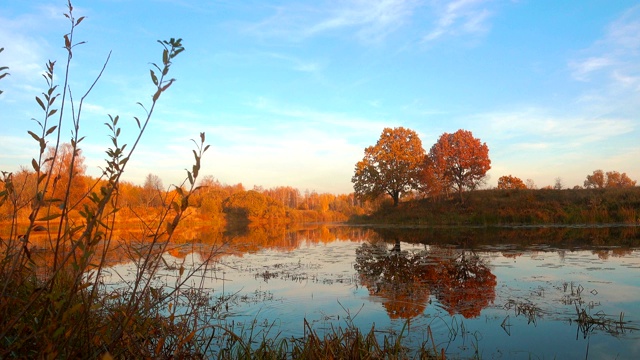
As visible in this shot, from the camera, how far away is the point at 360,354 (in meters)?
3.55

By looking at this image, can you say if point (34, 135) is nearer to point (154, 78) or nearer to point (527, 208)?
point (154, 78)

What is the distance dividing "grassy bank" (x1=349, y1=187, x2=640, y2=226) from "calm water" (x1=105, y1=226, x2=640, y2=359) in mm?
12166

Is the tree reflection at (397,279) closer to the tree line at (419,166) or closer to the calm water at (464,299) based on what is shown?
the calm water at (464,299)

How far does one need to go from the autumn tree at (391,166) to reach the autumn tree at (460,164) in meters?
2.47

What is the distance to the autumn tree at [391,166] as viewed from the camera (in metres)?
36.0

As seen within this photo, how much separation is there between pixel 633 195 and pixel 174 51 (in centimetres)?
2898

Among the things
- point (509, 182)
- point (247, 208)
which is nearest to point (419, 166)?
point (509, 182)

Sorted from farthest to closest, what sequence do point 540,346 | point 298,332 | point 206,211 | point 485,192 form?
point 206,211, point 485,192, point 298,332, point 540,346

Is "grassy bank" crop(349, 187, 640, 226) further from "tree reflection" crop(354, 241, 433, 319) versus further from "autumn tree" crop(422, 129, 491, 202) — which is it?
"tree reflection" crop(354, 241, 433, 319)

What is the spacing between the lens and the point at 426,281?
27.9ft

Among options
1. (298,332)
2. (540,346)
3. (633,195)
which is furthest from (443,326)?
(633,195)

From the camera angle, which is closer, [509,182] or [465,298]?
[465,298]

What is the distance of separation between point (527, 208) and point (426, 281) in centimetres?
2119

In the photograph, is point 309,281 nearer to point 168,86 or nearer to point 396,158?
point 168,86
